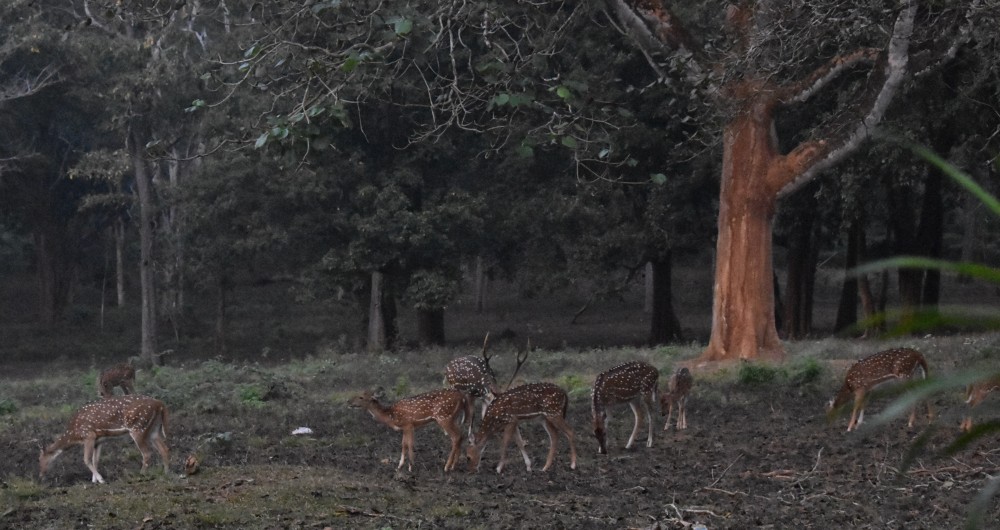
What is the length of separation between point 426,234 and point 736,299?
11.7 m

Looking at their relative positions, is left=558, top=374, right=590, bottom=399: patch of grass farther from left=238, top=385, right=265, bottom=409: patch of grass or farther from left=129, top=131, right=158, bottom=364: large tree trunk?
left=129, top=131, right=158, bottom=364: large tree trunk

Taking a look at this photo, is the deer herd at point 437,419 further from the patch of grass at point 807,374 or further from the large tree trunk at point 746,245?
the large tree trunk at point 746,245

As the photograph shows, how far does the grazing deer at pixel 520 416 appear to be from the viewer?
9.75 metres

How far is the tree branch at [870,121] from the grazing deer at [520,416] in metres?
6.14

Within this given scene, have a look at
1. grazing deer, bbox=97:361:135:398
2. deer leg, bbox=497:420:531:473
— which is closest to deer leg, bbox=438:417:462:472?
deer leg, bbox=497:420:531:473

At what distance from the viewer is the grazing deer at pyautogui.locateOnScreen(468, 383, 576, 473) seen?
9750 mm

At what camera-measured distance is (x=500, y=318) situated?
4256 cm

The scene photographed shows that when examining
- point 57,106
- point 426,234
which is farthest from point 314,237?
point 57,106

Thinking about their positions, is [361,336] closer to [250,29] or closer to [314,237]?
[314,237]

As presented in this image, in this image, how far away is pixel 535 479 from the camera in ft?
31.2

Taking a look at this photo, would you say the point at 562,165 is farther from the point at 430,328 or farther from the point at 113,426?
the point at 113,426

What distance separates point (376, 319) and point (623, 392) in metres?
19.1

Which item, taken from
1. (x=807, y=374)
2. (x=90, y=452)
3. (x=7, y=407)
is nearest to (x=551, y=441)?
(x=90, y=452)

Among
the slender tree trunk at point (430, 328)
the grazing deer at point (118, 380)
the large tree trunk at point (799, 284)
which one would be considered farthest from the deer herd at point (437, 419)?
the slender tree trunk at point (430, 328)
